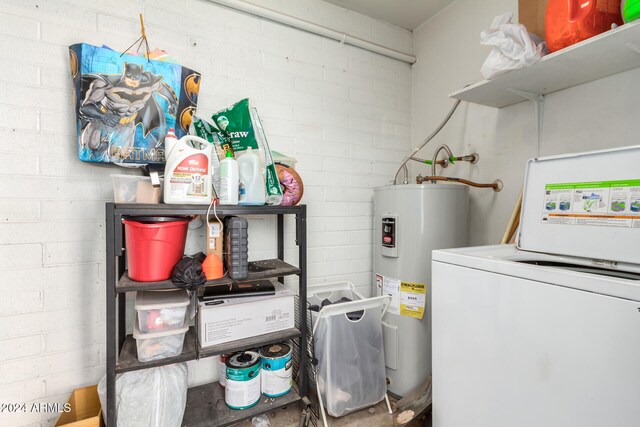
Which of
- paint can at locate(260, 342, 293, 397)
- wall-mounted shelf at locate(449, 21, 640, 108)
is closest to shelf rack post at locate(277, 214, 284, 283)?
paint can at locate(260, 342, 293, 397)

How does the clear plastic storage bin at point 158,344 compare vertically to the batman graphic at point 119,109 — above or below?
below

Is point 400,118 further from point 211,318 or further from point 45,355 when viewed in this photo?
point 45,355

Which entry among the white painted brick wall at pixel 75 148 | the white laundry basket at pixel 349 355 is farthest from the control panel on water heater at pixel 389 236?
the white painted brick wall at pixel 75 148

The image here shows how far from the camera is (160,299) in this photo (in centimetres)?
136

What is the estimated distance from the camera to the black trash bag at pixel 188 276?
1257 millimetres

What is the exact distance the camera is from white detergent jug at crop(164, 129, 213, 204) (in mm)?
1271

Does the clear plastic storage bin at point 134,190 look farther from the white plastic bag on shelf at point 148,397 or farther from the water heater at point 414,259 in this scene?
the water heater at point 414,259

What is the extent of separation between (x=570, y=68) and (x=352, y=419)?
78.8 inches

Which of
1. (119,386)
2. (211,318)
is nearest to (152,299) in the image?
(211,318)

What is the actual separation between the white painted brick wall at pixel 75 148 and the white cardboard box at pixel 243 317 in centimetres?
44

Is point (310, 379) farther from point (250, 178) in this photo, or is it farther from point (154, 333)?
point (250, 178)

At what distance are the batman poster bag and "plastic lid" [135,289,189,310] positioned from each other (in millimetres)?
636

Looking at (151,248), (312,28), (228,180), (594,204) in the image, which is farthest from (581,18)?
(151,248)

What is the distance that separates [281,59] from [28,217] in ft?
5.25
